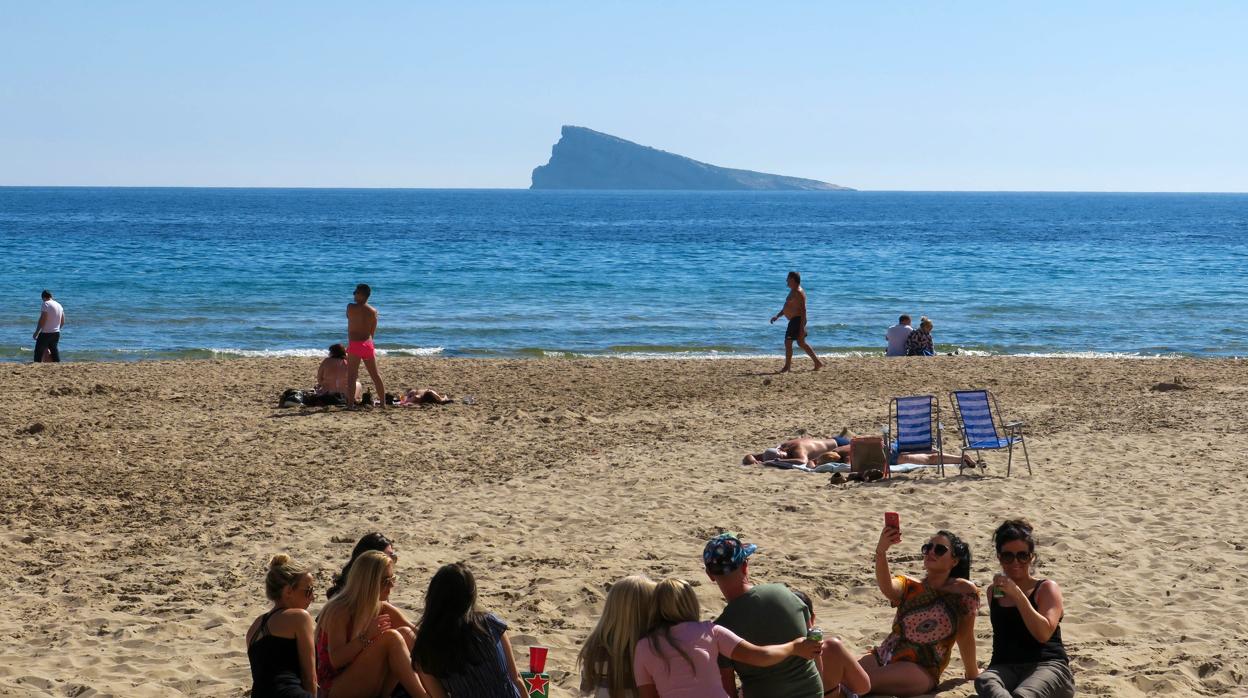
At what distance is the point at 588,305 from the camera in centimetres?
2944

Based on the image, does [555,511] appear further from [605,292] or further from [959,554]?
[605,292]

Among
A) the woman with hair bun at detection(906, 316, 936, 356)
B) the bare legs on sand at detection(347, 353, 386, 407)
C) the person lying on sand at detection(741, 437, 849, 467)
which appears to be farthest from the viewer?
the woman with hair bun at detection(906, 316, 936, 356)

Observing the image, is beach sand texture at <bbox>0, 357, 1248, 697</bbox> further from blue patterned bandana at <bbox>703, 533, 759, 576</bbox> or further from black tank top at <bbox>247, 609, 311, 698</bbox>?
blue patterned bandana at <bbox>703, 533, 759, 576</bbox>

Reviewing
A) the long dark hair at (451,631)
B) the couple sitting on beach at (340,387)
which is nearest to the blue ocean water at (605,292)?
the couple sitting on beach at (340,387)

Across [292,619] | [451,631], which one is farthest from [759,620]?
[292,619]

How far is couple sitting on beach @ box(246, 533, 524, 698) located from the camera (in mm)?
4375

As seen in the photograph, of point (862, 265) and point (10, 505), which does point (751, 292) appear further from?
point (10, 505)

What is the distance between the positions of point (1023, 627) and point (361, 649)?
268cm

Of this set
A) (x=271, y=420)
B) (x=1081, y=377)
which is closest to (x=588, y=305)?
(x=1081, y=377)

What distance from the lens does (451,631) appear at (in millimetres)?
4348

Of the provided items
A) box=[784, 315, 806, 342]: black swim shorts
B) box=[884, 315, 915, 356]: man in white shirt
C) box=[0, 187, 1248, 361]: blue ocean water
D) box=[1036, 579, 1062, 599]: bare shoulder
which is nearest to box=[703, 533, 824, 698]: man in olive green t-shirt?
box=[1036, 579, 1062, 599]: bare shoulder

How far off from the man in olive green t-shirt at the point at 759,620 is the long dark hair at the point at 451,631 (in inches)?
33.7

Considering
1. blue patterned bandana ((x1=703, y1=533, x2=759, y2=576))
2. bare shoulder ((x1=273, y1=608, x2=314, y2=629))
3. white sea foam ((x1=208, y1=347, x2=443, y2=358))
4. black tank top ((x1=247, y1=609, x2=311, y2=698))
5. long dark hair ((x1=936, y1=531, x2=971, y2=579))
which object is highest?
blue patterned bandana ((x1=703, y1=533, x2=759, y2=576))

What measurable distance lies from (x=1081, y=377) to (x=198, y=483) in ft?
37.1
